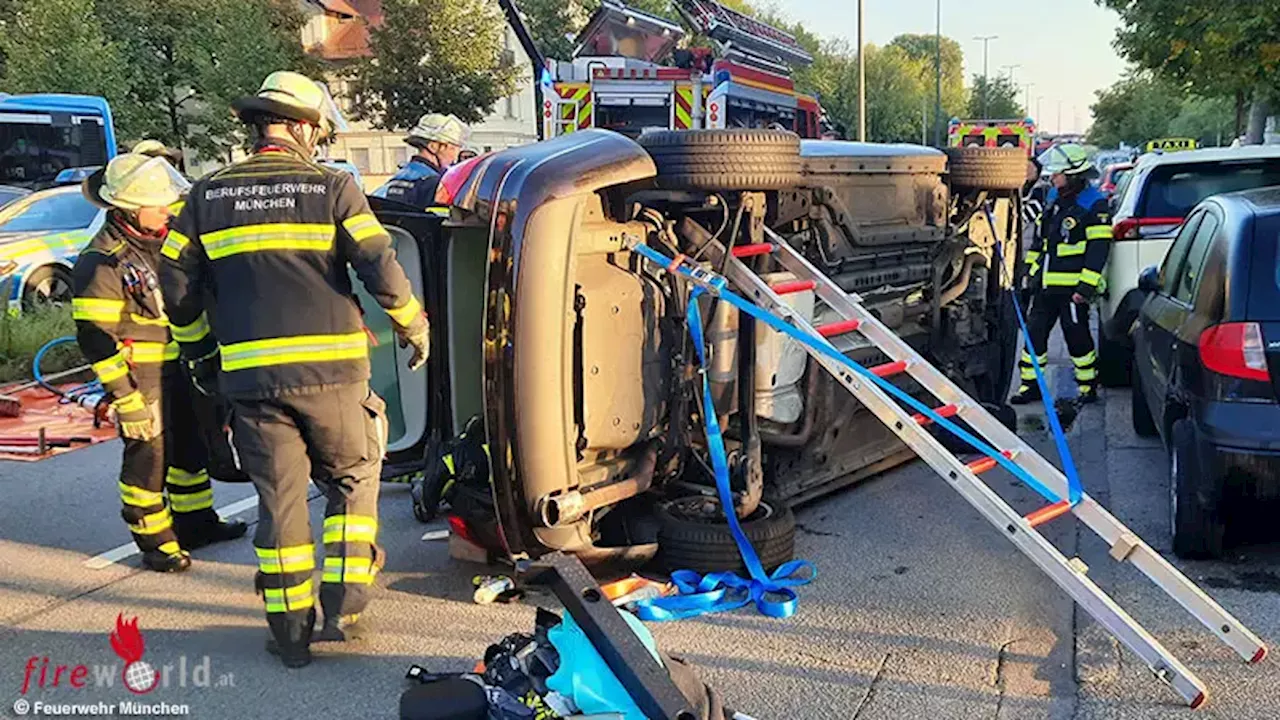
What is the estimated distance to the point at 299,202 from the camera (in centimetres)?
349

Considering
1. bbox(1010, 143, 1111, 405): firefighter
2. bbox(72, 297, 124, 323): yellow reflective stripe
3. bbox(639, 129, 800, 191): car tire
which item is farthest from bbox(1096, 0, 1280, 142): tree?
bbox(72, 297, 124, 323): yellow reflective stripe

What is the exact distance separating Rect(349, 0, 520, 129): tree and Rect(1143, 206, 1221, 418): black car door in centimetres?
2646

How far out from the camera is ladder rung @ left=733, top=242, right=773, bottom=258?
4.33 m

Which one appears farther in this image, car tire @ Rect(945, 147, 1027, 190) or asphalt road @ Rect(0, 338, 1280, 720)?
car tire @ Rect(945, 147, 1027, 190)

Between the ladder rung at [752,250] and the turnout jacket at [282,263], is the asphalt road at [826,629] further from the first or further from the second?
the ladder rung at [752,250]

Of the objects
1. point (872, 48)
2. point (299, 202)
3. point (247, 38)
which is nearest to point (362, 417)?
point (299, 202)

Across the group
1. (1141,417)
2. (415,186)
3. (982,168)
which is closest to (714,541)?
(415,186)

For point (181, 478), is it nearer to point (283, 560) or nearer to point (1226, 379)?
point (283, 560)

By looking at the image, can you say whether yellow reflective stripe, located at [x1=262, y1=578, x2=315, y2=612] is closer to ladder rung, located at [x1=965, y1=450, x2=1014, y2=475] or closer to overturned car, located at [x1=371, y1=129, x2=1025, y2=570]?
overturned car, located at [x1=371, y1=129, x2=1025, y2=570]

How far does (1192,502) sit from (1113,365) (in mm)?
4042

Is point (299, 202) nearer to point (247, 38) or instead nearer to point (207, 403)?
point (207, 403)

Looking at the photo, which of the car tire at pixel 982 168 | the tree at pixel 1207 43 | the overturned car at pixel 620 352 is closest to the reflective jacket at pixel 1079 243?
the car tire at pixel 982 168

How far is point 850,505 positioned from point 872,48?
244 ft

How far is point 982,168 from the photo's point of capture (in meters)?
5.94
